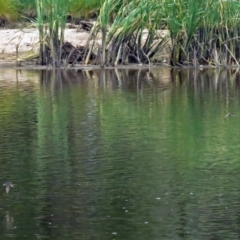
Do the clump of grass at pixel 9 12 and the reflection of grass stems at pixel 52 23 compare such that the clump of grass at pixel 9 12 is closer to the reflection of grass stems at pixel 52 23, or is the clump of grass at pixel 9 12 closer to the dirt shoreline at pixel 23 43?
the dirt shoreline at pixel 23 43

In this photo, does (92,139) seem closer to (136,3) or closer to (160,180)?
(160,180)

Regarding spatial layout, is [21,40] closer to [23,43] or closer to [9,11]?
[23,43]

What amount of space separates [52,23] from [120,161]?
11.3m

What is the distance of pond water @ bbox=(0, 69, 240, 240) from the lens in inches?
326

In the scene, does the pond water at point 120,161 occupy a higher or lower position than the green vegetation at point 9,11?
lower

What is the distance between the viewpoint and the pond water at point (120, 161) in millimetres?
8273

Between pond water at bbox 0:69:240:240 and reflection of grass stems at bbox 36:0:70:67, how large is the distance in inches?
135

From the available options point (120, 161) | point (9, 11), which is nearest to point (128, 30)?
point (9, 11)

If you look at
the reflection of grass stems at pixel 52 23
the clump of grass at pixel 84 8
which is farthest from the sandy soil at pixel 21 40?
the reflection of grass stems at pixel 52 23

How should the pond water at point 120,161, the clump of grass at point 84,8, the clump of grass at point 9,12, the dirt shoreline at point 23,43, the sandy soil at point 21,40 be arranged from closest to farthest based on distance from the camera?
the pond water at point 120,161 < the dirt shoreline at point 23,43 < the sandy soil at point 21,40 < the clump of grass at point 84,8 < the clump of grass at point 9,12

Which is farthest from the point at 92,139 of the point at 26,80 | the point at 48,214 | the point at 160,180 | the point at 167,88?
the point at 26,80

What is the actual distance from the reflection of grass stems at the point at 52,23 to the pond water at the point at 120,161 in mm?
3427

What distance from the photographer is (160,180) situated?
9.84 meters

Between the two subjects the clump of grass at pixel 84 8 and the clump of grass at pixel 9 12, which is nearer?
the clump of grass at pixel 84 8
